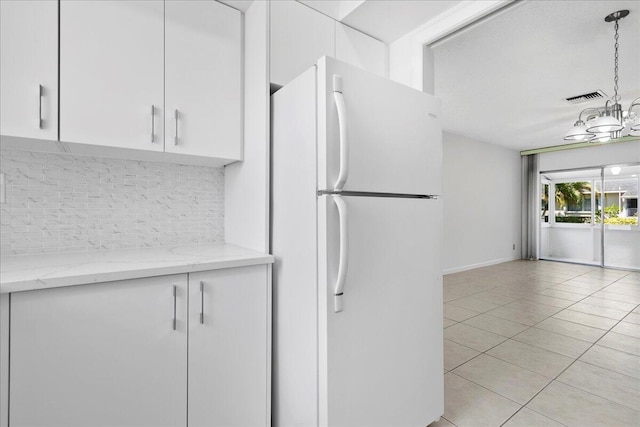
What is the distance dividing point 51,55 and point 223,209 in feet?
3.67

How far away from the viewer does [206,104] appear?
170cm

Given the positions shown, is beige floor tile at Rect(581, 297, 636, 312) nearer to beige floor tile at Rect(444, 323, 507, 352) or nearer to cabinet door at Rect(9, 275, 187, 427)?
beige floor tile at Rect(444, 323, 507, 352)

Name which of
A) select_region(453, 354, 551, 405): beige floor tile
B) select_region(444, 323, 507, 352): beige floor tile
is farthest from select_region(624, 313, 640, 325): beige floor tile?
select_region(453, 354, 551, 405): beige floor tile

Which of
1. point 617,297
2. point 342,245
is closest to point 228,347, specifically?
point 342,245

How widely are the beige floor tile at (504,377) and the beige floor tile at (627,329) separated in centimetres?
153

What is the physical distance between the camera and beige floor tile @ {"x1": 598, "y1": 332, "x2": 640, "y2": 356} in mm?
2652

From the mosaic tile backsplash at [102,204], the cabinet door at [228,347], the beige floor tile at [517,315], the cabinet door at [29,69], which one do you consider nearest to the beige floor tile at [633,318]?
the beige floor tile at [517,315]

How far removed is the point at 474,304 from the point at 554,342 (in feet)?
3.73

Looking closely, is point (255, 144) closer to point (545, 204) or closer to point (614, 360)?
point (614, 360)

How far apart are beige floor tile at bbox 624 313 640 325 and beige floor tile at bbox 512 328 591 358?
105 centimetres

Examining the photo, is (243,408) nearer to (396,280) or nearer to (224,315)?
(224,315)

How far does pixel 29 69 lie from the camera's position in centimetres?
127

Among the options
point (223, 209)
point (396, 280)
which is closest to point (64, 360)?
point (223, 209)

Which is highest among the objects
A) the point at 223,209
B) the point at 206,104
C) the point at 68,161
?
the point at 206,104
